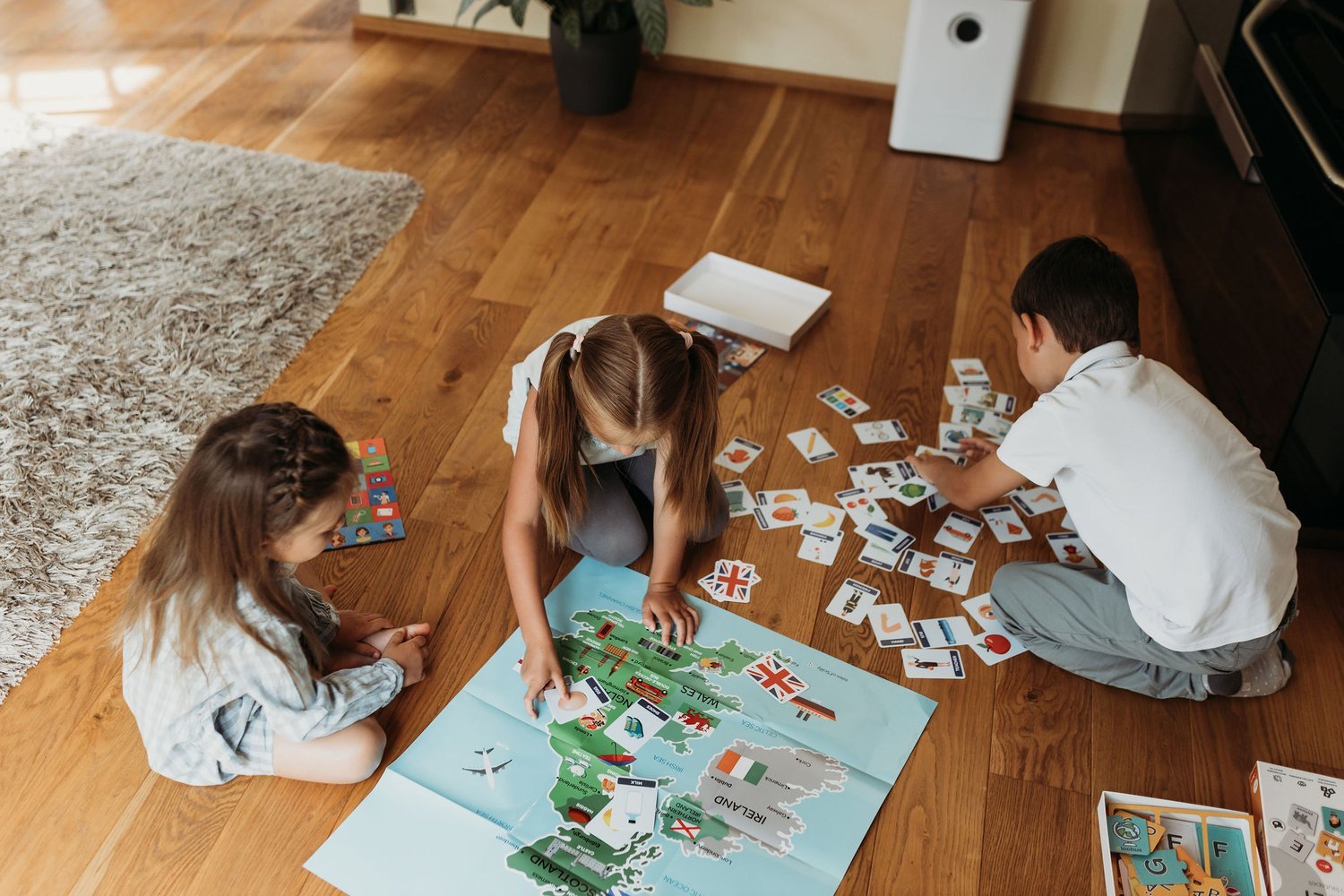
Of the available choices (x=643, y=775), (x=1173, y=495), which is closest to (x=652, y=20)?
(x=1173, y=495)

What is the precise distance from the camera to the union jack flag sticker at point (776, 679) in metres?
1.93

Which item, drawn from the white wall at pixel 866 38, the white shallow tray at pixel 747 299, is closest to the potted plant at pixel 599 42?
the white wall at pixel 866 38

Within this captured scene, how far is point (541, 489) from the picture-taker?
1.86m

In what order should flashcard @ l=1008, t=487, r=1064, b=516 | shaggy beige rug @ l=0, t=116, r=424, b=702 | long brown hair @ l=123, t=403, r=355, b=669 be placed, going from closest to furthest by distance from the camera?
long brown hair @ l=123, t=403, r=355, b=669 < shaggy beige rug @ l=0, t=116, r=424, b=702 < flashcard @ l=1008, t=487, r=1064, b=516

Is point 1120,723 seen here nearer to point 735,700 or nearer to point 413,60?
point 735,700

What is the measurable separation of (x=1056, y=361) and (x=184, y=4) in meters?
3.61

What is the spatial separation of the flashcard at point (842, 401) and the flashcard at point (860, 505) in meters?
0.25

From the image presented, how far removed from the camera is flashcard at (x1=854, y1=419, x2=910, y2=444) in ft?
8.04

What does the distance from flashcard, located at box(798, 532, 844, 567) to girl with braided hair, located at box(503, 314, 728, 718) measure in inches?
7.0

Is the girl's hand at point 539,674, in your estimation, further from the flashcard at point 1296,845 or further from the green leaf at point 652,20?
the green leaf at point 652,20

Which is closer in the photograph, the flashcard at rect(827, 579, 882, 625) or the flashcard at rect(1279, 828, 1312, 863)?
the flashcard at rect(1279, 828, 1312, 863)

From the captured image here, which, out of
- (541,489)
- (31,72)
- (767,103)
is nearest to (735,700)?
(541,489)

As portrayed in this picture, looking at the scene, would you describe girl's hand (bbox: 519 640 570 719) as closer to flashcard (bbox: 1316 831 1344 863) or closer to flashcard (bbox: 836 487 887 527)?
flashcard (bbox: 836 487 887 527)

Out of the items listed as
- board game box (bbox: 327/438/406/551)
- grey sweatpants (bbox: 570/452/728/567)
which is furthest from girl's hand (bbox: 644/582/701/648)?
board game box (bbox: 327/438/406/551)
